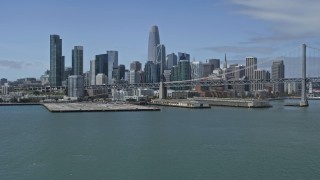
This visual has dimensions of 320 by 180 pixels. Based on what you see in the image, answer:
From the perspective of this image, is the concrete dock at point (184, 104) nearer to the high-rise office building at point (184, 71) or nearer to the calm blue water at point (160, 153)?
the calm blue water at point (160, 153)

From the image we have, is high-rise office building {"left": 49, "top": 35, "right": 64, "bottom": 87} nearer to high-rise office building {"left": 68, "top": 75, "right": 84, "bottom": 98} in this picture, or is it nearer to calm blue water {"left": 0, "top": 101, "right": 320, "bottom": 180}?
high-rise office building {"left": 68, "top": 75, "right": 84, "bottom": 98}

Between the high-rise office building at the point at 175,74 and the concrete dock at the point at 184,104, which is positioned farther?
the high-rise office building at the point at 175,74

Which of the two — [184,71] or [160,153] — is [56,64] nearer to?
[184,71]

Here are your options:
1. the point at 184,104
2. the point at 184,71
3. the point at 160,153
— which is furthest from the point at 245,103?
the point at 184,71

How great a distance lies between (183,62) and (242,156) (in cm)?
7009

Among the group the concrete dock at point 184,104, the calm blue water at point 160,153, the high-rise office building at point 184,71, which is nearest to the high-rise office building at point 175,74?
the high-rise office building at point 184,71

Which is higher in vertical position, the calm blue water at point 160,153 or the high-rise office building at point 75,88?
the high-rise office building at point 75,88

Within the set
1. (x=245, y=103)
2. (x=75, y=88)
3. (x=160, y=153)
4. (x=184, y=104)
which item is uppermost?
(x=75, y=88)

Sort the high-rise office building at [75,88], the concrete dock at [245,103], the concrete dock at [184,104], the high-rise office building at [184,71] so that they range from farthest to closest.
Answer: the high-rise office building at [184,71]
the high-rise office building at [75,88]
the concrete dock at [245,103]
the concrete dock at [184,104]

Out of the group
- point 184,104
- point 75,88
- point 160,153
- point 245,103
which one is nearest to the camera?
point 160,153

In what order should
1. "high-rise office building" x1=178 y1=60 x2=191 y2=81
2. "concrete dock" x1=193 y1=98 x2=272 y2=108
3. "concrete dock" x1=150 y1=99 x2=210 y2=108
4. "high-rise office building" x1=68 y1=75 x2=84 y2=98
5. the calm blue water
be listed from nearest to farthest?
the calm blue water, "concrete dock" x1=150 y1=99 x2=210 y2=108, "concrete dock" x1=193 y1=98 x2=272 y2=108, "high-rise office building" x1=68 y1=75 x2=84 y2=98, "high-rise office building" x1=178 y1=60 x2=191 y2=81

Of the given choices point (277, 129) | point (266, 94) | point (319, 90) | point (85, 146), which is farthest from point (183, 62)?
point (85, 146)

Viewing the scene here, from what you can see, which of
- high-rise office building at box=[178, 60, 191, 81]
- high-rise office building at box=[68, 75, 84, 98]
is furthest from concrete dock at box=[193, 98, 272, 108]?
high-rise office building at box=[178, 60, 191, 81]

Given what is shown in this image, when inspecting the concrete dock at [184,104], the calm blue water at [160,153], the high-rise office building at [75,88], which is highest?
the high-rise office building at [75,88]
